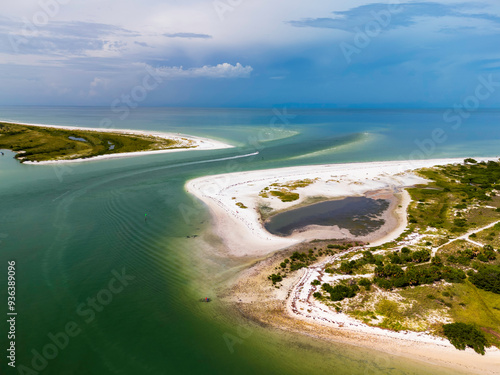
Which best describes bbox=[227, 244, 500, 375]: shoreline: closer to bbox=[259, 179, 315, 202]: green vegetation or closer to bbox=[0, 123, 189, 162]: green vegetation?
bbox=[259, 179, 315, 202]: green vegetation

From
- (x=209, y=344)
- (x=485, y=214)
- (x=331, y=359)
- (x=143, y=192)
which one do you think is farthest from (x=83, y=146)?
(x=485, y=214)

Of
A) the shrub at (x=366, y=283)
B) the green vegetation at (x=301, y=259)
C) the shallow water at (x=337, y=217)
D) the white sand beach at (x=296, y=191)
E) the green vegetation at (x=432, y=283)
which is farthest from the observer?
the shallow water at (x=337, y=217)

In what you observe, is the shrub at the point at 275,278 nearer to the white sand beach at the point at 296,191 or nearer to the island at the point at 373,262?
the island at the point at 373,262

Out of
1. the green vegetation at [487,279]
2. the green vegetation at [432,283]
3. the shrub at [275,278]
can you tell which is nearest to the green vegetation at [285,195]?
the green vegetation at [432,283]

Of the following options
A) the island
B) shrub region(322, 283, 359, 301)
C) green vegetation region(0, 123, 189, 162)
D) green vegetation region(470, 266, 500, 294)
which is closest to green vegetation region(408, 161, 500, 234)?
the island

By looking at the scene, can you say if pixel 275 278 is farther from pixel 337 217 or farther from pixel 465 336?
pixel 337 217

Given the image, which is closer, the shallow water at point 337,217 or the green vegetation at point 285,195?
the shallow water at point 337,217
